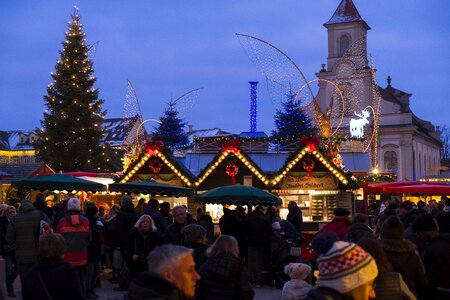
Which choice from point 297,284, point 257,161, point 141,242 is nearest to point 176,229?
point 141,242

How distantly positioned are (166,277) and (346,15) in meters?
79.1

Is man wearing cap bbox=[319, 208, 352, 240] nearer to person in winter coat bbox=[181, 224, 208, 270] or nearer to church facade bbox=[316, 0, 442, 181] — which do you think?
person in winter coat bbox=[181, 224, 208, 270]

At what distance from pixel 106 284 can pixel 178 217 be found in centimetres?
473

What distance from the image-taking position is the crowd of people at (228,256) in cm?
451

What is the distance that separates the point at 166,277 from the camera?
14.7 ft

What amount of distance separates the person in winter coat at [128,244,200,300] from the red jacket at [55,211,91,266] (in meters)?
Answer: 7.54

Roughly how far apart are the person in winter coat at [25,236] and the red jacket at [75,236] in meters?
0.53

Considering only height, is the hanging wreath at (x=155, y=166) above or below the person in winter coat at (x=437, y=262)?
above

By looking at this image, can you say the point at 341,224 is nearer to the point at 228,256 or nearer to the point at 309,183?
the point at 228,256

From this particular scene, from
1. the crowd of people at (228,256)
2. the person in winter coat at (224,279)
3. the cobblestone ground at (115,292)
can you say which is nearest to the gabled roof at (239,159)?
the crowd of people at (228,256)

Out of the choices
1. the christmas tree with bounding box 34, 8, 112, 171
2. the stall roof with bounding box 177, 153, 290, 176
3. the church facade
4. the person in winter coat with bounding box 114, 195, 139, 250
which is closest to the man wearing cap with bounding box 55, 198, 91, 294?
the person in winter coat with bounding box 114, 195, 139, 250

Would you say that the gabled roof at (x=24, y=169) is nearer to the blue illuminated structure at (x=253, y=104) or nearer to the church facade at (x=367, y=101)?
the blue illuminated structure at (x=253, y=104)

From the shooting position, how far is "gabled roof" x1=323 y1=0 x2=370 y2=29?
80.1m

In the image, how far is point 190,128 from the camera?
346ft
